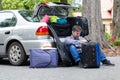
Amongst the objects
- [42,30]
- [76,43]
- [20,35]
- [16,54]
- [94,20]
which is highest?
[42,30]

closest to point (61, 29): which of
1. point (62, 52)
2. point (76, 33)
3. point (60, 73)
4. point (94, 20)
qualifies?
point (76, 33)

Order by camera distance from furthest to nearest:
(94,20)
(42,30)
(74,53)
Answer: (94,20)
(42,30)
(74,53)

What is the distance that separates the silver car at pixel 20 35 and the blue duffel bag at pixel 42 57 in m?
0.29

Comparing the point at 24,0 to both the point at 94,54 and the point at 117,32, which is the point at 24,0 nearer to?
the point at 117,32

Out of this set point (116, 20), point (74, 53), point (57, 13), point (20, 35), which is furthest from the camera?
point (116, 20)

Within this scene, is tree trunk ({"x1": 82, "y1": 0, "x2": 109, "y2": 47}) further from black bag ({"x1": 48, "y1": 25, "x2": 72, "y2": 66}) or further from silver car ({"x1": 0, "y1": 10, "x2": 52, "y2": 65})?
black bag ({"x1": 48, "y1": 25, "x2": 72, "y2": 66})

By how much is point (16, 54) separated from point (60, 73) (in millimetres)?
2151

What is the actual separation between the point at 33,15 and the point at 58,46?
4.22 feet

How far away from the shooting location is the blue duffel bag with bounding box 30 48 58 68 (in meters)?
11.7

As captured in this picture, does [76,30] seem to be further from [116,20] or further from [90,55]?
[116,20]

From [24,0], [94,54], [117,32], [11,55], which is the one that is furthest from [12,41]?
[24,0]

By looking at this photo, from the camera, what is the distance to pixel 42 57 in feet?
38.3

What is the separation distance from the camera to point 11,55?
40.9 ft

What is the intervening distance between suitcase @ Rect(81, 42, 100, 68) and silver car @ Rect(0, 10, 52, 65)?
96 cm
